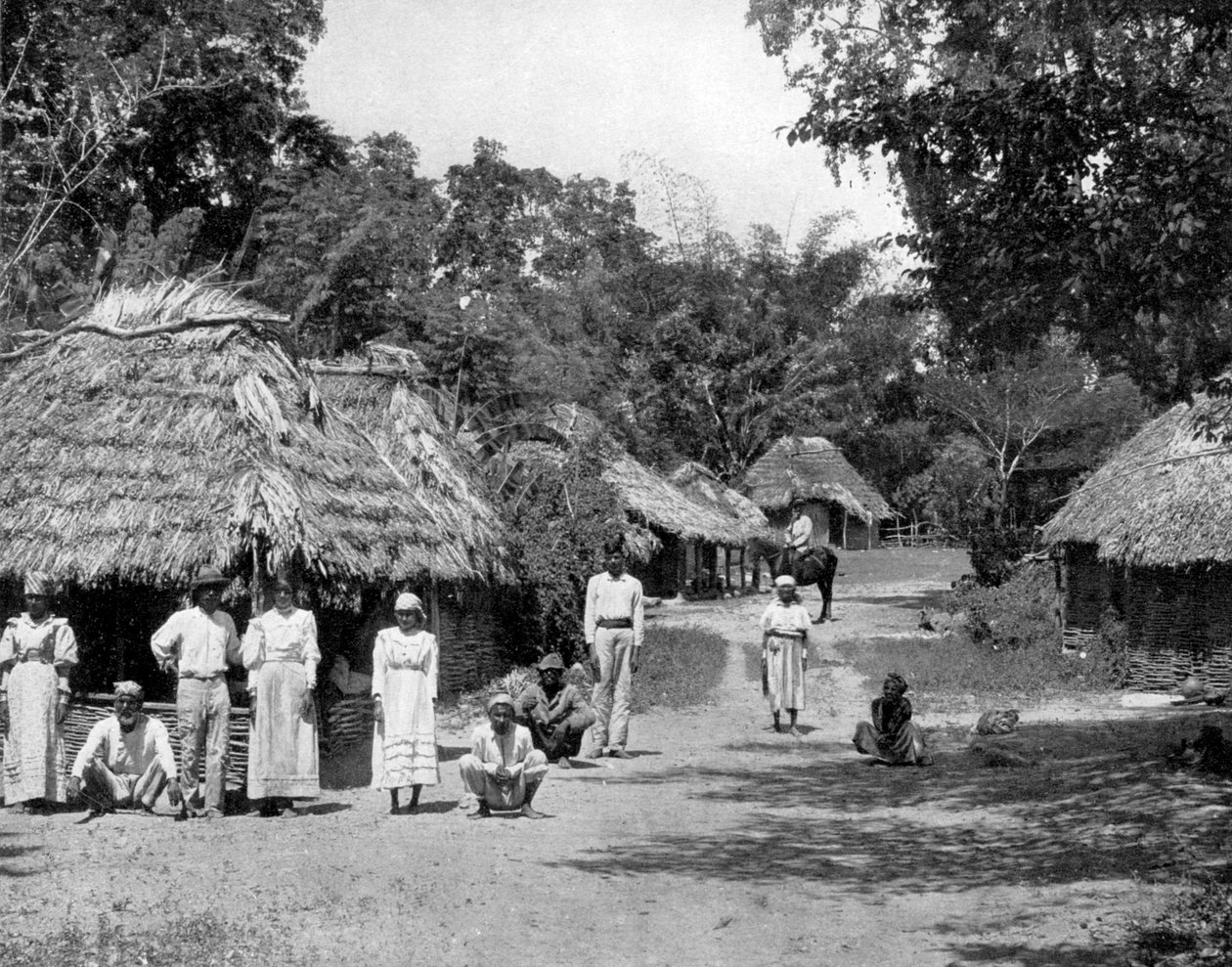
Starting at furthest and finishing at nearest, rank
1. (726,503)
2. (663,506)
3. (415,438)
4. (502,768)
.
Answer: (726,503)
(663,506)
(415,438)
(502,768)

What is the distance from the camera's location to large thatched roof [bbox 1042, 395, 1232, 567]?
51.8 feet

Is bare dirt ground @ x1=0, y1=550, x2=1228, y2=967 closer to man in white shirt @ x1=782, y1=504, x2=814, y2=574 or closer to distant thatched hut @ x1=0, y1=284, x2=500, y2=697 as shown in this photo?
distant thatched hut @ x1=0, y1=284, x2=500, y2=697

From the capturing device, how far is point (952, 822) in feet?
30.2

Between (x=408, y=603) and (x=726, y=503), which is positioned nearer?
(x=408, y=603)

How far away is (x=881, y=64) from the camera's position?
70.5 ft

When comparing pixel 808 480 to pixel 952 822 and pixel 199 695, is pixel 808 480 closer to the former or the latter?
pixel 952 822

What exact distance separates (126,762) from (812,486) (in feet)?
107

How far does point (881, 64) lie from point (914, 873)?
16263mm

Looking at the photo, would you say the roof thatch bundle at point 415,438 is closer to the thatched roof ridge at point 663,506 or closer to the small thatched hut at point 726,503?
the thatched roof ridge at point 663,506

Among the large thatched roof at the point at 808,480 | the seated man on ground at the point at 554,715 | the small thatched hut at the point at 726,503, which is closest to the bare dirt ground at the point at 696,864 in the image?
the seated man on ground at the point at 554,715

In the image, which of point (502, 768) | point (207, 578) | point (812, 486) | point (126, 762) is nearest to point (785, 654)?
point (502, 768)

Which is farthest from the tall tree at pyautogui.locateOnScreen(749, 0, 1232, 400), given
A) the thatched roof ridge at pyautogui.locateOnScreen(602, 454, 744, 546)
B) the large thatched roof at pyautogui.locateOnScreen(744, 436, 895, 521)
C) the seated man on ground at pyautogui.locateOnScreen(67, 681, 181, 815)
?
the large thatched roof at pyautogui.locateOnScreen(744, 436, 895, 521)

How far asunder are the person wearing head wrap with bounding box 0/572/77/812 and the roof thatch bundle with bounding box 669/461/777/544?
23743mm

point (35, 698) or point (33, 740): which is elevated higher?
point (35, 698)
